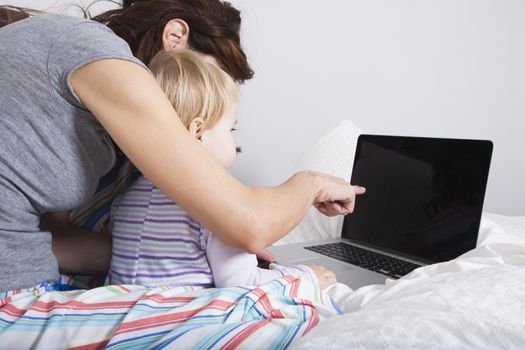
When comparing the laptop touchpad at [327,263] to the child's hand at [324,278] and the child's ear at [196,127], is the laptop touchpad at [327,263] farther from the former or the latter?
the child's ear at [196,127]

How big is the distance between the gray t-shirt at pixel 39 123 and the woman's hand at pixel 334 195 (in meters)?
0.35

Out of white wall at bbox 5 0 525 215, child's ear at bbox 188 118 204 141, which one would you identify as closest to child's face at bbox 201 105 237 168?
child's ear at bbox 188 118 204 141

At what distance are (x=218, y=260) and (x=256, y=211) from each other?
0.17 metres

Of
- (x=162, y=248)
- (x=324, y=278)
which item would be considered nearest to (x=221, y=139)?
(x=162, y=248)

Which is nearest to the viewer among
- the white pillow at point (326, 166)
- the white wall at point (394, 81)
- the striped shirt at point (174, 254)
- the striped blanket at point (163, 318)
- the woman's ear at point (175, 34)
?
the striped blanket at point (163, 318)

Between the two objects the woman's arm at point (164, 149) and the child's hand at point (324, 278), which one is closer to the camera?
the woman's arm at point (164, 149)

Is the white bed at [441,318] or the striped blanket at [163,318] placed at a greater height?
the white bed at [441,318]

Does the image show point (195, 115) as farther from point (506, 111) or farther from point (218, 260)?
point (506, 111)

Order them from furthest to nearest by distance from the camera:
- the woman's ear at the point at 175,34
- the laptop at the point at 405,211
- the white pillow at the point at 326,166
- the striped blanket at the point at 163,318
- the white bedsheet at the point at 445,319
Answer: the white pillow at the point at 326,166
the laptop at the point at 405,211
the woman's ear at the point at 175,34
the striped blanket at the point at 163,318
the white bedsheet at the point at 445,319

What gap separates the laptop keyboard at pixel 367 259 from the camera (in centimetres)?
103

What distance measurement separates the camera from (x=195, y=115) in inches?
31.3

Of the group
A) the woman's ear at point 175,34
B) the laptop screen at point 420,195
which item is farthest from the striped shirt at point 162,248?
the laptop screen at point 420,195

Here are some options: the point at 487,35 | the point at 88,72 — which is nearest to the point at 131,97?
the point at 88,72

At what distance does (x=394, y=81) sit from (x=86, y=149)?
1.49 meters
